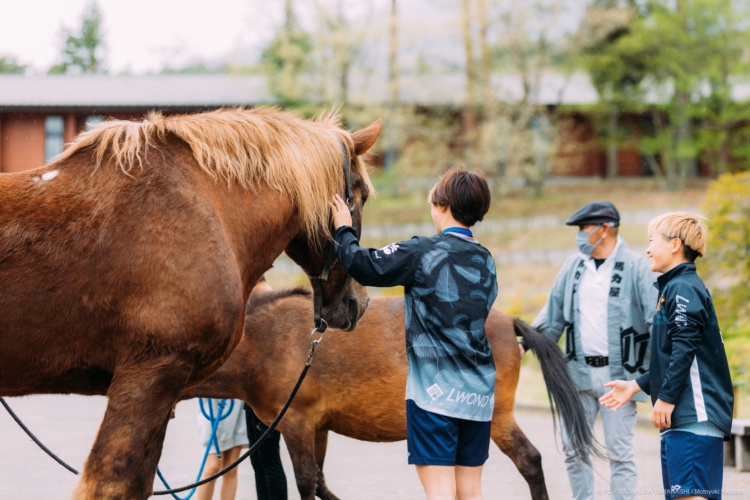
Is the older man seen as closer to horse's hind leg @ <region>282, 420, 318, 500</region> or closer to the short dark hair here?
horse's hind leg @ <region>282, 420, 318, 500</region>

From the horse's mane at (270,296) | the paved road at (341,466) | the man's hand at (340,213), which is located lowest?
the paved road at (341,466)

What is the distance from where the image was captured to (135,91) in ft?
112

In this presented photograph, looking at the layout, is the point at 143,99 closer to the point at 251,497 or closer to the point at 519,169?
the point at 519,169

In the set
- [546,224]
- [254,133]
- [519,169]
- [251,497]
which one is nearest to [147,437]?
[254,133]

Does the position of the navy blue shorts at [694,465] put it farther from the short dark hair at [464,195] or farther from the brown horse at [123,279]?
the brown horse at [123,279]

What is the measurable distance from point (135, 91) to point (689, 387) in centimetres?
3277

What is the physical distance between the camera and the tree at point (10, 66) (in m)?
44.2

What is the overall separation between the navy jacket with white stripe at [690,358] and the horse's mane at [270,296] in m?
2.65

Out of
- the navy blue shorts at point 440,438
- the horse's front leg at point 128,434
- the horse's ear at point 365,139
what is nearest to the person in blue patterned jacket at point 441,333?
the navy blue shorts at point 440,438

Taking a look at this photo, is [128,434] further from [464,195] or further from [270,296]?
[270,296]

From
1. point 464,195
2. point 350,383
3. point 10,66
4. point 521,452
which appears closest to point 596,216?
point 521,452

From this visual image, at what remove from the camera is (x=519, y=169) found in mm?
30719

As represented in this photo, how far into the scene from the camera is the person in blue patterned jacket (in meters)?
3.51

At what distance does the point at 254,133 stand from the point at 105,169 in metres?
0.63
